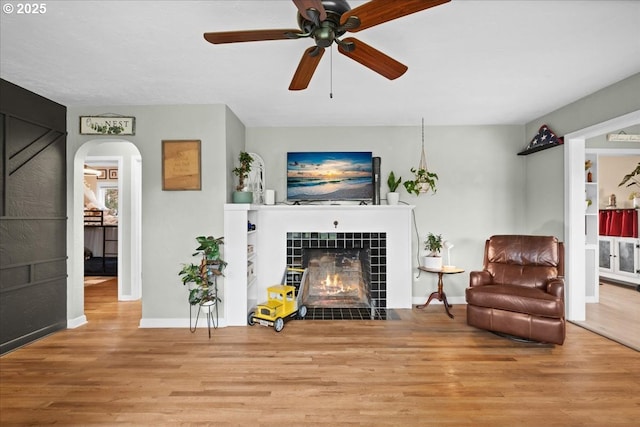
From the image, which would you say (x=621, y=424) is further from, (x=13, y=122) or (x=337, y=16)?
(x=13, y=122)

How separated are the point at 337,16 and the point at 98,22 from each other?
63.4 inches

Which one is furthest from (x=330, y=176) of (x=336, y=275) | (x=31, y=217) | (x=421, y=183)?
(x=31, y=217)

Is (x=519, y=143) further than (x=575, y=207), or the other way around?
(x=519, y=143)

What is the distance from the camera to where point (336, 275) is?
175 inches

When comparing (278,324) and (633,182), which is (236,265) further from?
(633,182)

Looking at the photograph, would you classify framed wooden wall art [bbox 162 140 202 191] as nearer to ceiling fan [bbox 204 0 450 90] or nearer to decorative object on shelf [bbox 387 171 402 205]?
ceiling fan [bbox 204 0 450 90]

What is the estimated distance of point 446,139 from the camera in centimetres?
456

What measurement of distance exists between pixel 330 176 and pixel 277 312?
1.94m

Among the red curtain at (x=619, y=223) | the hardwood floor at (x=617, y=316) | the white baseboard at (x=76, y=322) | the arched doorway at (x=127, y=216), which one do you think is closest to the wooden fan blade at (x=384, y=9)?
the hardwood floor at (x=617, y=316)

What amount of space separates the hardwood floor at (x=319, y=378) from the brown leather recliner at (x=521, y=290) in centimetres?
17

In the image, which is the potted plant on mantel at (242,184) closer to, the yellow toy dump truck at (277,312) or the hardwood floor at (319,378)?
the yellow toy dump truck at (277,312)

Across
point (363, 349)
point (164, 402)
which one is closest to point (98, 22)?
point (164, 402)

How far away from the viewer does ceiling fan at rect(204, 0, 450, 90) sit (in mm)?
1442

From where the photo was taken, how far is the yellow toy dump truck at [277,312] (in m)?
3.49
